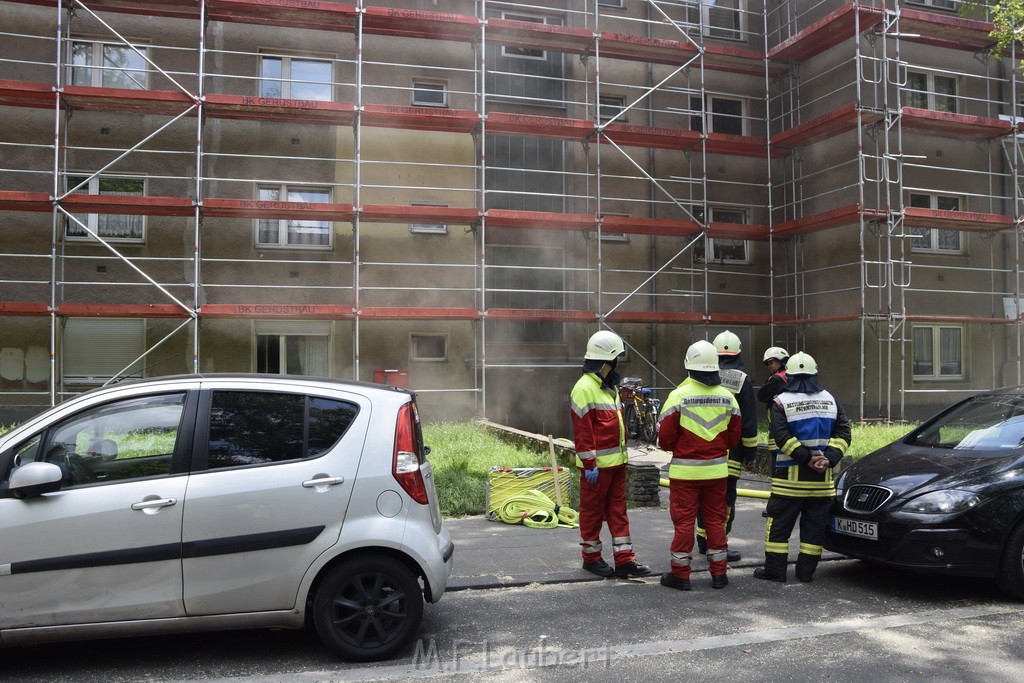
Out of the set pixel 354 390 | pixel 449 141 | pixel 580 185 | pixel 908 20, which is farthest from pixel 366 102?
pixel 354 390

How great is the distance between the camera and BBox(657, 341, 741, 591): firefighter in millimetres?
5770

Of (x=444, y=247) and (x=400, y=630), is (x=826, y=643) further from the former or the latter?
(x=444, y=247)

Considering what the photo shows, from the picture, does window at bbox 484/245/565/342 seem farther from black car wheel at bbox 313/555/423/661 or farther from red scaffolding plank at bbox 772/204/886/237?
black car wheel at bbox 313/555/423/661

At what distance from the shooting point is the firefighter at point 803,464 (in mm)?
5906

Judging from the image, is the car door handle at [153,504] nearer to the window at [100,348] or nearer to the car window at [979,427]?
the car window at [979,427]

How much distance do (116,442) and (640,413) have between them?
36.8ft

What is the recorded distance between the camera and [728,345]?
22.6ft

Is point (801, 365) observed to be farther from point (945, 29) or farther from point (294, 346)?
point (945, 29)

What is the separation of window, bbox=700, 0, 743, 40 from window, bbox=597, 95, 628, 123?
2773mm

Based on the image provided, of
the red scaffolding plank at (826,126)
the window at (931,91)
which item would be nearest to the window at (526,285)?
the red scaffolding plank at (826,126)

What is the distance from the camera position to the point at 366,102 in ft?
52.2

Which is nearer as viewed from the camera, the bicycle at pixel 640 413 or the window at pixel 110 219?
the bicycle at pixel 640 413

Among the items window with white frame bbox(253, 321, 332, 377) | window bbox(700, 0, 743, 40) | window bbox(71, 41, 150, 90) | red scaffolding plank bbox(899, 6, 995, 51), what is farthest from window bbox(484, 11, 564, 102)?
red scaffolding plank bbox(899, 6, 995, 51)

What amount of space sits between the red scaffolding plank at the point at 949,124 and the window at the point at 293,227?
1175cm
